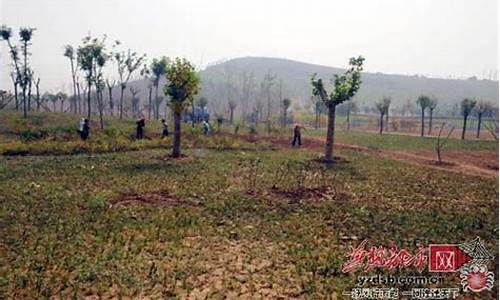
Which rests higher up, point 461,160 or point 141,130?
point 141,130

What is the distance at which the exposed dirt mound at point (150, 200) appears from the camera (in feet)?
38.4

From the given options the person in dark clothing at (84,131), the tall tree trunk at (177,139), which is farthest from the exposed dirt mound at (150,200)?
the person in dark clothing at (84,131)

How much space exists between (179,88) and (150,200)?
10.4 m

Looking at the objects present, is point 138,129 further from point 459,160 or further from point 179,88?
point 459,160

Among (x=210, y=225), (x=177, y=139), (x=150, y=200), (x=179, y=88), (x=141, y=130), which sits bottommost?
(x=210, y=225)

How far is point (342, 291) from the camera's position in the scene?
22.2 ft

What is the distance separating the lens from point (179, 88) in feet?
69.6

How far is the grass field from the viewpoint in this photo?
6.94m

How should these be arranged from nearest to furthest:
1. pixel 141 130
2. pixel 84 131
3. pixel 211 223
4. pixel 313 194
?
pixel 211 223 < pixel 313 194 < pixel 84 131 < pixel 141 130

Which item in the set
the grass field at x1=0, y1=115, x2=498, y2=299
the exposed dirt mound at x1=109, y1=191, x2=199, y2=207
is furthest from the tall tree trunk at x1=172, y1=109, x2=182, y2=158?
the exposed dirt mound at x1=109, y1=191, x2=199, y2=207

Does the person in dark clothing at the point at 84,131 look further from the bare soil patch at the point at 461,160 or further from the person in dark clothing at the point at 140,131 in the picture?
the bare soil patch at the point at 461,160

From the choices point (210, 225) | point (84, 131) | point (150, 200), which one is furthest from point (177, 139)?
point (210, 225)

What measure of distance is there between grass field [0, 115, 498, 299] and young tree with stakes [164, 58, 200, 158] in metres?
2.69

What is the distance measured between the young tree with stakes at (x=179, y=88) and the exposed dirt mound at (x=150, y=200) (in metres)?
8.38
